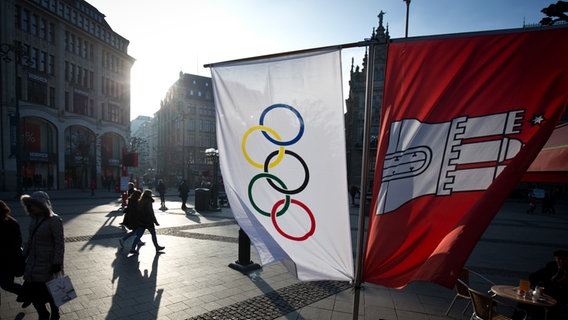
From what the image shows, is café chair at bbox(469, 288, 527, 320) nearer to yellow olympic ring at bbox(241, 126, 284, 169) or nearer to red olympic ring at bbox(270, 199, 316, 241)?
red olympic ring at bbox(270, 199, 316, 241)

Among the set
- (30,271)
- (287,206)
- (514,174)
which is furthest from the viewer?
(30,271)

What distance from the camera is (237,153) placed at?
2.66m

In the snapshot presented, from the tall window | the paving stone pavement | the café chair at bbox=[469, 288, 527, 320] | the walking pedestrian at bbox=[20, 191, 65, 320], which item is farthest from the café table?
the tall window

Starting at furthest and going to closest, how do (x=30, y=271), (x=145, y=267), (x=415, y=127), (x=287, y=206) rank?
(x=145, y=267) → (x=30, y=271) → (x=287, y=206) → (x=415, y=127)

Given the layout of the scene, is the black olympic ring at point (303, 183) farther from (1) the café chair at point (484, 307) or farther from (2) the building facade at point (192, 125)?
(2) the building facade at point (192, 125)

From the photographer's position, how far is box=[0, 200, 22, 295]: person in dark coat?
4293mm

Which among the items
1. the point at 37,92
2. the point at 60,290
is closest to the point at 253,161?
the point at 60,290

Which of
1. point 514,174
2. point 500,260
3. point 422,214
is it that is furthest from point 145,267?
point 500,260

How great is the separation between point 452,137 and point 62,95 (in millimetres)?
43936

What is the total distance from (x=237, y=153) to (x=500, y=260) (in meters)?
9.40

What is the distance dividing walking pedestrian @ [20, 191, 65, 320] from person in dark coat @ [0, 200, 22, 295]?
385 millimetres

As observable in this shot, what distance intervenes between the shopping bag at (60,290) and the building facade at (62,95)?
96.2ft

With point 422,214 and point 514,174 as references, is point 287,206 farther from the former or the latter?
point 514,174

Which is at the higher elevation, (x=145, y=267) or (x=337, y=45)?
(x=337, y=45)
